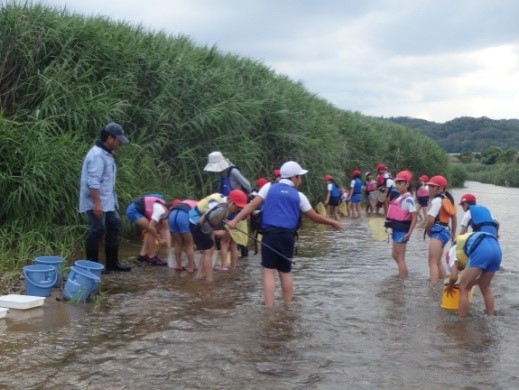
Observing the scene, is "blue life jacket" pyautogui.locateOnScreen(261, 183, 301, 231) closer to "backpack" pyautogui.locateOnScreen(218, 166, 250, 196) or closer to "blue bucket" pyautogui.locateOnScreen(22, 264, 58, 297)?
"blue bucket" pyautogui.locateOnScreen(22, 264, 58, 297)

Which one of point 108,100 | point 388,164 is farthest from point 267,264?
point 388,164

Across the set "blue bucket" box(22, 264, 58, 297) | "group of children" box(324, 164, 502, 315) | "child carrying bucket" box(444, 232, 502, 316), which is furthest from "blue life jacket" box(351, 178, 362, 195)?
"blue bucket" box(22, 264, 58, 297)

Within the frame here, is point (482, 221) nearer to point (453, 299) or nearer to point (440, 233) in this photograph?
point (453, 299)

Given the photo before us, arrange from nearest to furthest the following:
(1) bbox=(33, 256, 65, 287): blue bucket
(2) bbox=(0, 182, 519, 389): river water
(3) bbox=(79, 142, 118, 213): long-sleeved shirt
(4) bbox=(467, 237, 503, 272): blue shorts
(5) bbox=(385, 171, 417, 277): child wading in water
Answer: (2) bbox=(0, 182, 519, 389): river water
(4) bbox=(467, 237, 503, 272): blue shorts
(1) bbox=(33, 256, 65, 287): blue bucket
(3) bbox=(79, 142, 118, 213): long-sleeved shirt
(5) bbox=(385, 171, 417, 277): child wading in water

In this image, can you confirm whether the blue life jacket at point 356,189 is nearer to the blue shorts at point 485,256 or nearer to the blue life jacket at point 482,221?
the blue life jacket at point 482,221

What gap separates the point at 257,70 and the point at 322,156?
3.18 meters

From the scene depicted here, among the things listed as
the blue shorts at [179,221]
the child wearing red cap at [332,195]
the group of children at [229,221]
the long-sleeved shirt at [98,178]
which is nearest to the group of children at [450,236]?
the group of children at [229,221]

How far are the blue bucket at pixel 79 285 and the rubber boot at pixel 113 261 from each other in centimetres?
171

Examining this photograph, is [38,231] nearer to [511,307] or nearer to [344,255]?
[344,255]

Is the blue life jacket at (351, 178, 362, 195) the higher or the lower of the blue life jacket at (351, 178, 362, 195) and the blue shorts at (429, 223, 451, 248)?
the higher

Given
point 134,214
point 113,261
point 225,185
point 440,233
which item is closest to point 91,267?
point 113,261

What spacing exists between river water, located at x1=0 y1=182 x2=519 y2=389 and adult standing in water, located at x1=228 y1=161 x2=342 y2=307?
18.7 inches

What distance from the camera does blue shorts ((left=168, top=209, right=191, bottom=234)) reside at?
9.17 meters

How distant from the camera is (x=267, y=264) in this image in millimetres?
7160
